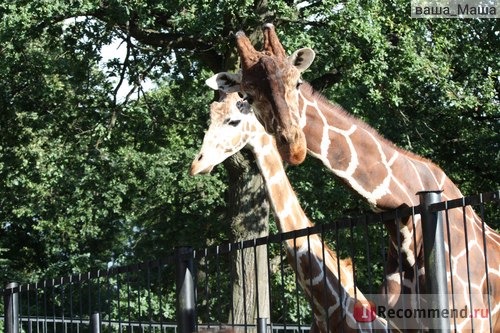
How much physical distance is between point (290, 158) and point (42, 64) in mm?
12584

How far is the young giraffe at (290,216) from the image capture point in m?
7.62

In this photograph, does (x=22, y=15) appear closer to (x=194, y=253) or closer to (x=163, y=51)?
(x=163, y=51)

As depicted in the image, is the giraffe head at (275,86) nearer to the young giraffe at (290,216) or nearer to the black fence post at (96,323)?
the young giraffe at (290,216)

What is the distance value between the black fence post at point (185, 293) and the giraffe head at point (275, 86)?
4.39 feet

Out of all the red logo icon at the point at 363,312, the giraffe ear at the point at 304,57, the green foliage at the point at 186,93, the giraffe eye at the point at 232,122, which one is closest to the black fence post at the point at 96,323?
the red logo icon at the point at 363,312

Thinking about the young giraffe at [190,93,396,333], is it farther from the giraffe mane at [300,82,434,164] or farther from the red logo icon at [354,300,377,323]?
the giraffe mane at [300,82,434,164]

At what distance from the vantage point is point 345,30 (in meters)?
16.4

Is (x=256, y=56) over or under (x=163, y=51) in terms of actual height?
under

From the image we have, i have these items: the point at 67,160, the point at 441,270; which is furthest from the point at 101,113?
the point at 441,270

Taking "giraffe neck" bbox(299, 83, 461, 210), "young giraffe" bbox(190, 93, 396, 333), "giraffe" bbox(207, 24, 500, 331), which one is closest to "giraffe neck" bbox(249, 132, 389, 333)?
"young giraffe" bbox(190, 93, 396, 333)

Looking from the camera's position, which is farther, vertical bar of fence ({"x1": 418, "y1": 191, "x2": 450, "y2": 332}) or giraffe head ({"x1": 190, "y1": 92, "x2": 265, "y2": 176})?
giraffe head ({"x1": 190, "y1": 92, "x2": 265, "y2": 176})

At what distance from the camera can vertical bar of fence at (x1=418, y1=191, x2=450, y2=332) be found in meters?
4.88

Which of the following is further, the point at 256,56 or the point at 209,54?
the point at 209,54

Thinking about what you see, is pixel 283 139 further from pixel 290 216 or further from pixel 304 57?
pixel 290 216
